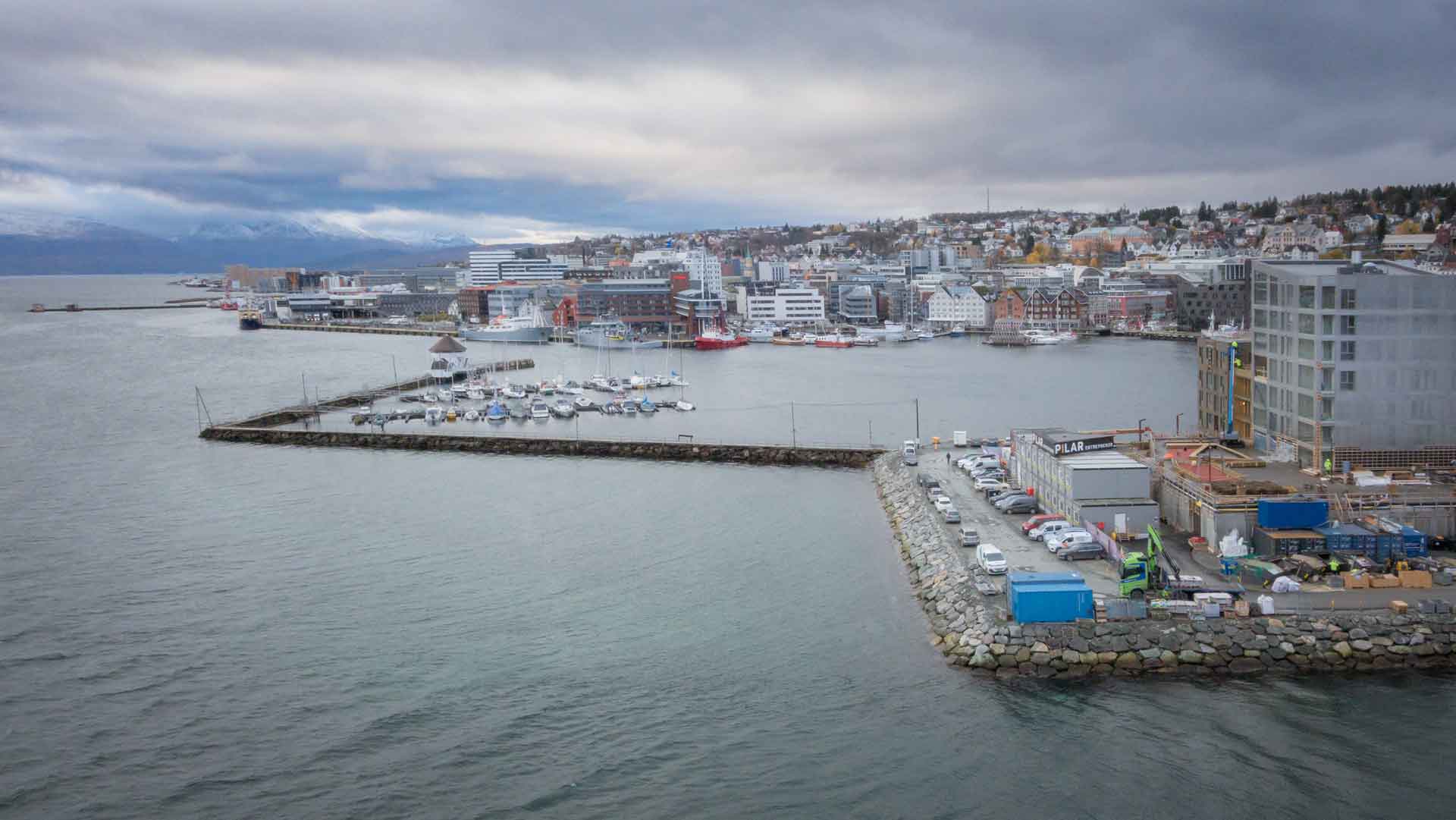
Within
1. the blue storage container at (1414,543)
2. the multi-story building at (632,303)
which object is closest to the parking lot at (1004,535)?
the blue storage container at (1414,543)

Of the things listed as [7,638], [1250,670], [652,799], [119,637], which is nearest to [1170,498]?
[1250,670]

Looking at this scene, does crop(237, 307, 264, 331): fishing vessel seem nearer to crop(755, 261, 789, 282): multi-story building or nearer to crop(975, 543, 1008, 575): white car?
crop(755, 261, 789, 282): multi-story building

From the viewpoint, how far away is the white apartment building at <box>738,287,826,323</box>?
43.3 meters

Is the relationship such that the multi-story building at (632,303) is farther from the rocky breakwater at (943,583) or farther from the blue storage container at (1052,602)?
the blue storage container at (1052,602)

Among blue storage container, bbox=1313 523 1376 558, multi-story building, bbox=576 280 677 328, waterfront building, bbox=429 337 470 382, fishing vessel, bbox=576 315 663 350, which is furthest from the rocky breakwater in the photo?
multi-story building, bbox=576 280 677 328

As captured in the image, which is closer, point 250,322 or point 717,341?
point 717,341

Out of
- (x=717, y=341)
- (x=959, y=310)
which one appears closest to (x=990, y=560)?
(x=717, y=341)

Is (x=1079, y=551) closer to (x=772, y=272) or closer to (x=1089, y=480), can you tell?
(x=1089, y=480)

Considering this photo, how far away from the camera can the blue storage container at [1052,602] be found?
276 inches

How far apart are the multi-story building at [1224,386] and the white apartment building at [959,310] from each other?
31739 millimetres

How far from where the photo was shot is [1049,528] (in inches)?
349

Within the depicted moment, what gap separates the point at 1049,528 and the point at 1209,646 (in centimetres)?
231

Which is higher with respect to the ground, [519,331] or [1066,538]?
[519,331]

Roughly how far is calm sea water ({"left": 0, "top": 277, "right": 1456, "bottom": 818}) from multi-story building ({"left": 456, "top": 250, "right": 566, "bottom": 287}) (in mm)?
49506
